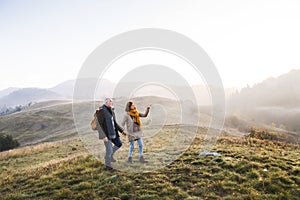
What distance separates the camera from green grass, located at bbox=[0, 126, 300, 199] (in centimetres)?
955

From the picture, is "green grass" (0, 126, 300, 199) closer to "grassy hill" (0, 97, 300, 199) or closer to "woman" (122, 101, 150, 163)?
"grassy hill" (0, 97, 300, 199)

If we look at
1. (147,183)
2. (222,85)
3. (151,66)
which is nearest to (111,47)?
(151,66)

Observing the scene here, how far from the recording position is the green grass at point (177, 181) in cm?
955

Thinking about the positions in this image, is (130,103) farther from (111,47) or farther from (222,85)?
(222,85)

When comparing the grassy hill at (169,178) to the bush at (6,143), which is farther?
the bush at (6,143)

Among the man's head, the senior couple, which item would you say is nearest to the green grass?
the senior couple

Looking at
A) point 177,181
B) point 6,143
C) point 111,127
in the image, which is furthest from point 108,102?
point 6,143

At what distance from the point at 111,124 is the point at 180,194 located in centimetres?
470

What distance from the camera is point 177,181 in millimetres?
10742

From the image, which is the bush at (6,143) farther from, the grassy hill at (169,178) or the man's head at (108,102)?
the man's head at (108,102)

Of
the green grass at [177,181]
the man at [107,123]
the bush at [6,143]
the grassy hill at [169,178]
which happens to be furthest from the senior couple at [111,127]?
the bush at [6,143]

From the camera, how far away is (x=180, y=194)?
9.39 m

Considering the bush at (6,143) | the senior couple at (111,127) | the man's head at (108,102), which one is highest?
the man's head at (108,102)

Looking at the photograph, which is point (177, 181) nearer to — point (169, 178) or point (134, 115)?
point (169, 178)
